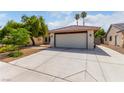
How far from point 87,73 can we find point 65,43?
9.70 meters

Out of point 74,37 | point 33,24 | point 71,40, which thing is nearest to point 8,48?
point 33,24

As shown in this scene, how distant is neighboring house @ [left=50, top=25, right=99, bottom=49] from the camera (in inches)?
533

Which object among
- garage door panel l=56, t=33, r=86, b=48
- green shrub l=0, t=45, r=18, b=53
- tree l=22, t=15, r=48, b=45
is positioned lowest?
green shrub l=0, t=45, r=18, b=53

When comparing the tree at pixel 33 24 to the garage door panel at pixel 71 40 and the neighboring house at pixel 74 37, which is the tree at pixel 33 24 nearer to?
the neighboring house at pixel 74 37

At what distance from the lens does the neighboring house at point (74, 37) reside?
13.5 m

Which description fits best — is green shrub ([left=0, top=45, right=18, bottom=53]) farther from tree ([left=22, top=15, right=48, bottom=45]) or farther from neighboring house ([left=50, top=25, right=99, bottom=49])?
neighboring house ([left=50, top=25, right=99, bottom=49])

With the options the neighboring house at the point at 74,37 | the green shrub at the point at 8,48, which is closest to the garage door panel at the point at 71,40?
the neighboring house at the point at 74,37

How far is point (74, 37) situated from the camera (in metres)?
14.5

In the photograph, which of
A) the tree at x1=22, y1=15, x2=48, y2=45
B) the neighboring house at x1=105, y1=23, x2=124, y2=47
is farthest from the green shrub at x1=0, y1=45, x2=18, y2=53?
the neighboring house at x1=105, y1=23, x2=124, y2=47
